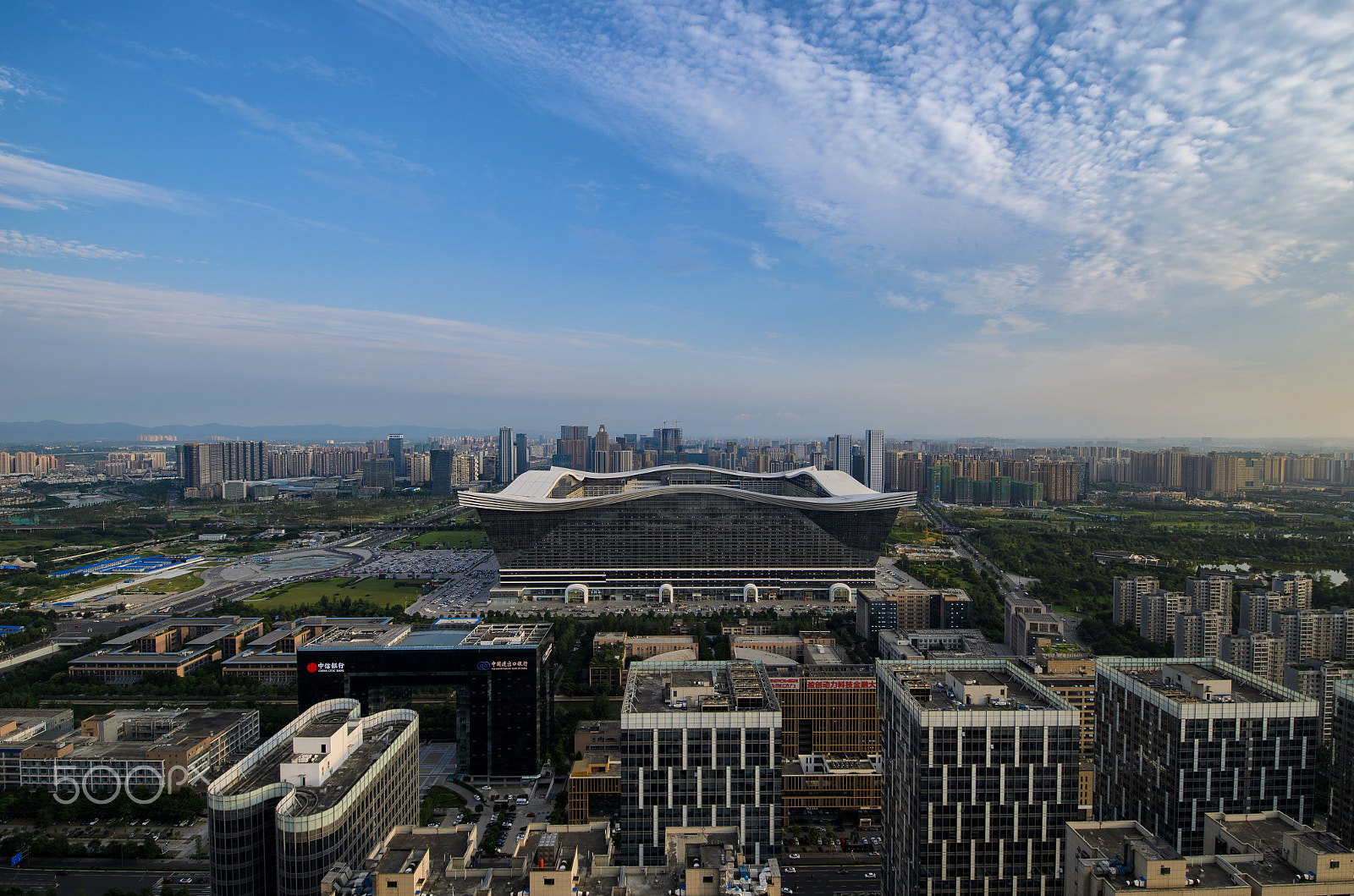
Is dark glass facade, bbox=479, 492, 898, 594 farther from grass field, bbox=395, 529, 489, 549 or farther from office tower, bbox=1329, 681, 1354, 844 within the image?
office tower, bbox=1329, 681, 1354, 844

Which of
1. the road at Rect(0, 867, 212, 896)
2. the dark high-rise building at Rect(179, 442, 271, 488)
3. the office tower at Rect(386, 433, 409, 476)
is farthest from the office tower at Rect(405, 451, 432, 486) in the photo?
the road at Rect(0, 867, 212, 896)

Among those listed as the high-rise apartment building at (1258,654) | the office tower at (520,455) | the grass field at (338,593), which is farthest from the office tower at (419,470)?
the high-rise apartment building at (1258,654)

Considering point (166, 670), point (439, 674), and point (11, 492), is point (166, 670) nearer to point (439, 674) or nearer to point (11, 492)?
point (439, 674)

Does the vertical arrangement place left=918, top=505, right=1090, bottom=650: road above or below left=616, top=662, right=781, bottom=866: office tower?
below

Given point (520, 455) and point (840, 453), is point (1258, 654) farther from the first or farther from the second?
point (520, 455)

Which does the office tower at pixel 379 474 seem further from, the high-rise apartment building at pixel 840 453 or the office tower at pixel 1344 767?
the office tower at pixel 1344 767

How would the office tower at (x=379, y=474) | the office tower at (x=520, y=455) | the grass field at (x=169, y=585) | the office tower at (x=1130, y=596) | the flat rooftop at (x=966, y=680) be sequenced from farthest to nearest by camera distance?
the office tower at (x=520, y=455) → the office tower at (x=379, y=474) → the grass field at (x=169, y=585) → the office tower at (x=1130, y=596) → the flat rooftop at (x=966, y=680)
